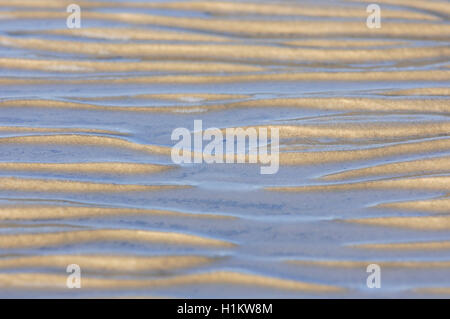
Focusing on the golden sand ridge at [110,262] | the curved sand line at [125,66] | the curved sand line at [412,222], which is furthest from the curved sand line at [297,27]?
the golden sand ridge at [110,262]

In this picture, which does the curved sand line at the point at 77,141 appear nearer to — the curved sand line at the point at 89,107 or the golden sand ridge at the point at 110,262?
the curved sand line at the point at 89,107

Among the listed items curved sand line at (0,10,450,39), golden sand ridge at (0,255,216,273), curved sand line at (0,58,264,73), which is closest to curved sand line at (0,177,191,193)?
golden sand ridge at (0,255,216,273)

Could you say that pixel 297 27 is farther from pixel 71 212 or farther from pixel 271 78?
pixel 71 212

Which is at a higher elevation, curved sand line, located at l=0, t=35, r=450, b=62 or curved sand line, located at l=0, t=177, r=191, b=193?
curved sand line, located at l=0, t=35, r=450, b=62

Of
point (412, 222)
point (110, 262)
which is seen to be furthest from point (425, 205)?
point (110, 262)

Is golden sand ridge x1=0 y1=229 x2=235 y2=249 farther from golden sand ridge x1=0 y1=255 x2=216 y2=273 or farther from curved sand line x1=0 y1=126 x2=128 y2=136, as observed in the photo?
curved sand line x1=0 y1=126 x2=128 y2=136

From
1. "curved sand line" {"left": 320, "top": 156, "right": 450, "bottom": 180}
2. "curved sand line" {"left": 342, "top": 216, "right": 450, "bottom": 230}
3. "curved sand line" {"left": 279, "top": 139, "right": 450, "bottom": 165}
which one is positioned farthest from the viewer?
"curved sand line" {"left": 279, "top": 139, "right": 450, "bottom": 165}
